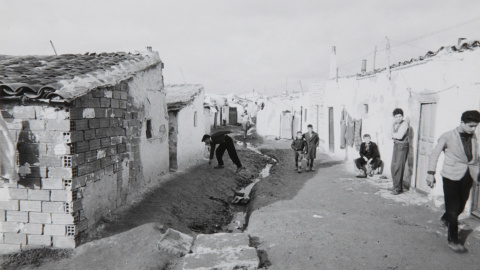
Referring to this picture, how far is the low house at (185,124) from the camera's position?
428 inches

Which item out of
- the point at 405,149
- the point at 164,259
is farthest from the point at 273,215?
the point at 405,149

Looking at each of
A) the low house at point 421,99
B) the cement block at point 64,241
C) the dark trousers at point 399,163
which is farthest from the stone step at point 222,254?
the dark trousers at point 399,163

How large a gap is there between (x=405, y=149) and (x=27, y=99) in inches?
300

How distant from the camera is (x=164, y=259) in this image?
4539 millimetres

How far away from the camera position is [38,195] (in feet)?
16.3

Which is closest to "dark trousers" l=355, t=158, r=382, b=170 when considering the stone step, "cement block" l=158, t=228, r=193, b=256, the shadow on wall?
the shadow on wall

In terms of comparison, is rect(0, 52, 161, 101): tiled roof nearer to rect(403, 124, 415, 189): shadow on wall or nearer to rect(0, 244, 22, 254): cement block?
rect(0, 244, 22, 254): cement block

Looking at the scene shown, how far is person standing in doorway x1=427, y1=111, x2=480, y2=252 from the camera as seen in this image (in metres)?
4.21

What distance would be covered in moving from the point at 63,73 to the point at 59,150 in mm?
1601

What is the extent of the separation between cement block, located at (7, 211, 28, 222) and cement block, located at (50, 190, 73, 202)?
56 cm

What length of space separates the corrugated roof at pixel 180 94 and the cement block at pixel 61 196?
6095mm

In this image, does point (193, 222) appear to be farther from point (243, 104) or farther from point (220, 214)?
point (243, 104)

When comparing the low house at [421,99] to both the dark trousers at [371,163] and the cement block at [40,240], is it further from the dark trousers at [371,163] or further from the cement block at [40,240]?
the cement block at [40,240]

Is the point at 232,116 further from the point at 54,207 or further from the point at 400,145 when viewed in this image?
the point at 54,207
